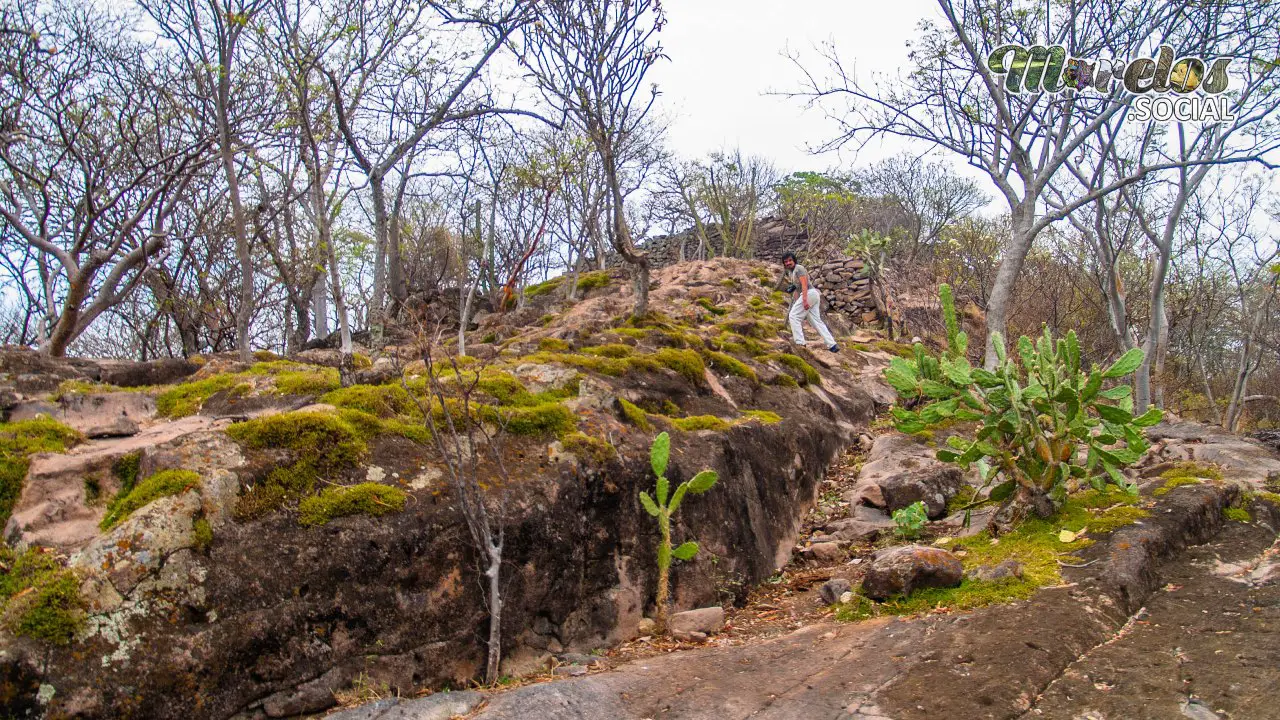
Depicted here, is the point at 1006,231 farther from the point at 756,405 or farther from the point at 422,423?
the point at 422,423

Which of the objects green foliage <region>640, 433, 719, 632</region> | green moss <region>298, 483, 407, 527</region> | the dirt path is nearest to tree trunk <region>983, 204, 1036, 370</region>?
the dirt path

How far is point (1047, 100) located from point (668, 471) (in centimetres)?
936

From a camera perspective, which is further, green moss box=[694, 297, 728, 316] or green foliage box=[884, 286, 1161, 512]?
green moss box=[694, 297, 728, 316]

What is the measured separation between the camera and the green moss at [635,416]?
631cm

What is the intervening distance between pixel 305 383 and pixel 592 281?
41.8 feet

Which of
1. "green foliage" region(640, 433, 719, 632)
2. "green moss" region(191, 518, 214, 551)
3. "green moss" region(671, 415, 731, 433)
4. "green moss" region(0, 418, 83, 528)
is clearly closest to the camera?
"green moss" region(191, 518, 214, 551)

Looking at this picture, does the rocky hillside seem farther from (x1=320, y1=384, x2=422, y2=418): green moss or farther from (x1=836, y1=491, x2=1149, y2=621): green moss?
(x1=836, y1=491, x2=1149, y2=621): green moss

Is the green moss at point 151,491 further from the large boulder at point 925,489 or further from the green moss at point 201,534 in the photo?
the large boulder at point 925,489

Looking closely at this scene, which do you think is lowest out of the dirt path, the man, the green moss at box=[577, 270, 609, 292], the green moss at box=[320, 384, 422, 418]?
the dirt path

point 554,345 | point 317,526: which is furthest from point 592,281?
point 317,526

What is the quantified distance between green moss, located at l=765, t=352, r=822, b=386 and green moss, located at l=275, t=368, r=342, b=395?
587 centimetres

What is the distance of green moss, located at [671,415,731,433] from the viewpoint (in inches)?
264

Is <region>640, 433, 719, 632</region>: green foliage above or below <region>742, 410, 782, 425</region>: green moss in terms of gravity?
below

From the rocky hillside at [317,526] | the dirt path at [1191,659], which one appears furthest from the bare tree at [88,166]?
the dirt path at [1191,659]
